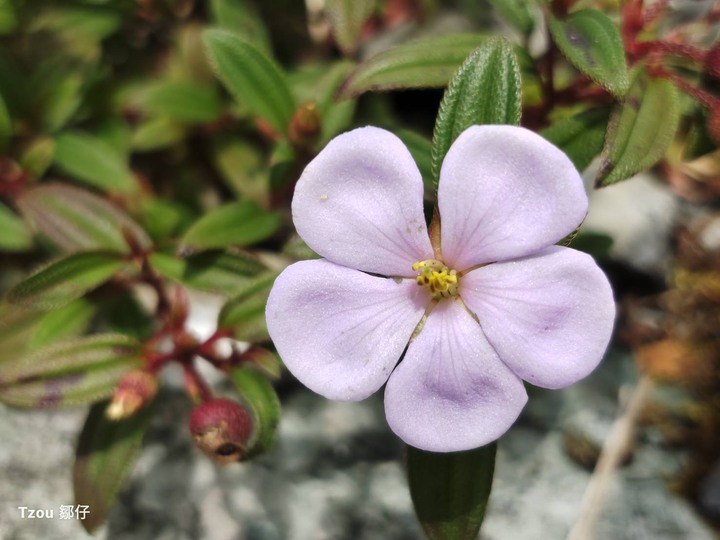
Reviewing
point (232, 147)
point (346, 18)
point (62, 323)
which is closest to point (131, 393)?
point (62, 323)

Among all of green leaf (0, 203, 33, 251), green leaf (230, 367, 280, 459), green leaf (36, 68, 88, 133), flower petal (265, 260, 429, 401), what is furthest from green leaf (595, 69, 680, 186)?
green leaf (36, 68, 88, 133)

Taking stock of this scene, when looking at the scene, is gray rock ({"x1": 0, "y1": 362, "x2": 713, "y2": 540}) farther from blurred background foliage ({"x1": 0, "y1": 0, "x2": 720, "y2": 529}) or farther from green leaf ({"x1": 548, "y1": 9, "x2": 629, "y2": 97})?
green leaf ({"x1": 548, "y1": 9, "x2": 629, "y2": 97})

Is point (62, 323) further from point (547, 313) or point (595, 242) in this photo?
point (595, 242)

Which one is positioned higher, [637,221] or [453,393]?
[453,393]

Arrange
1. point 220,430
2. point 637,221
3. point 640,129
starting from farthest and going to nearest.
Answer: point 637,221, point 640,129, point 220,430

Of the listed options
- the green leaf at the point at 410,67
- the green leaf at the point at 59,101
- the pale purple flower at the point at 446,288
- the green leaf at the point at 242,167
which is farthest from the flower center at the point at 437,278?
the green leaf at the point at 59,101

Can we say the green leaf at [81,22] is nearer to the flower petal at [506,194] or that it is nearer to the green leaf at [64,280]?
the green leaf at [64,280]

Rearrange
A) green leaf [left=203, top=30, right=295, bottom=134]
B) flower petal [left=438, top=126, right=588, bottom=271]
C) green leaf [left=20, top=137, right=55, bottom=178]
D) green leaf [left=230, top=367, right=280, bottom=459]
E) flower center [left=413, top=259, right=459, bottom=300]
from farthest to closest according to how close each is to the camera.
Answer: green leaf [left=20, top=137, right=55, bottom=178] < green leaf [left=203, top=30, right=295, bottom=134] < green leaf [left=230, top=367, right=280, bottom=459] < flower center [left=413, top=259, right=459, bottom=300] < flower petal [left=438, top=126, right=588, bottom=271]
